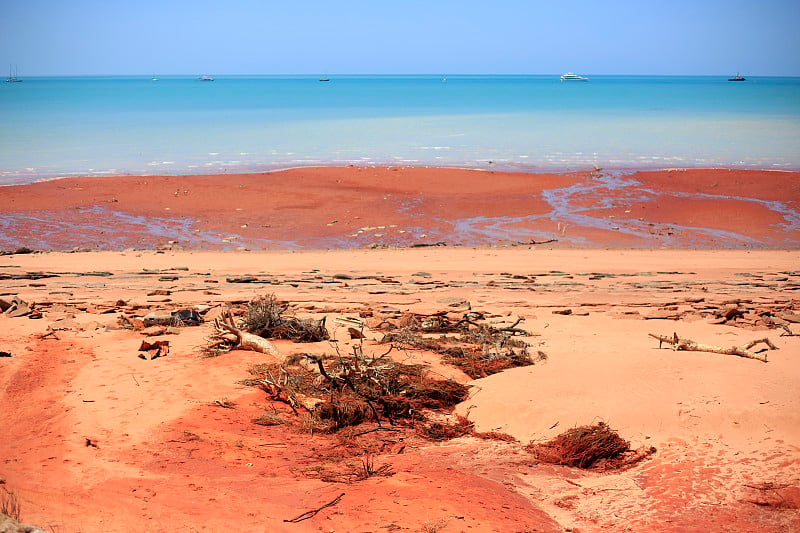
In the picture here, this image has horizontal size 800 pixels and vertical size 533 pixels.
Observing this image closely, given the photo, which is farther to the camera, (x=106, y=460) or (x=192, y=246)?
(x=192, y=246)

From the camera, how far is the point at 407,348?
8000 mm

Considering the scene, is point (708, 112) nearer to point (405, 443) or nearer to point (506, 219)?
point (506, 219)

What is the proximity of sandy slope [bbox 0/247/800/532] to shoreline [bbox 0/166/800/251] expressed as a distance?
7304mm

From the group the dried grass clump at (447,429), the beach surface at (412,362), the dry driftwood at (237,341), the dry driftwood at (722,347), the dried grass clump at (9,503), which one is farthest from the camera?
the dry driftwood at (237,341)

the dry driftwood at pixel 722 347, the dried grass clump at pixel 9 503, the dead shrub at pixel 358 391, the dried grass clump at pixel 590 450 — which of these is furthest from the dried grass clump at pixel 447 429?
the dried grass clump at pixel 9 503

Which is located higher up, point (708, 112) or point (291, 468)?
point (708, 112)

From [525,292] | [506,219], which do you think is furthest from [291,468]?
[506,219]

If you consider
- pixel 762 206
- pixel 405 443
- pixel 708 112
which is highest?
pixel 708 112

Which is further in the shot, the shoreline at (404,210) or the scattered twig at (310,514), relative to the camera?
the shoreline at (404,210)

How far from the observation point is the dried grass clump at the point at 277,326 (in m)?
8.46

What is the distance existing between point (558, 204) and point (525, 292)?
10.9 metres

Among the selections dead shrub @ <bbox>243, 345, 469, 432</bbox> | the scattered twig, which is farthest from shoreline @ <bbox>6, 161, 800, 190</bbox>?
the scattered twig

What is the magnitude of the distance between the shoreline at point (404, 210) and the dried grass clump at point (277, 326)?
27.3 feet

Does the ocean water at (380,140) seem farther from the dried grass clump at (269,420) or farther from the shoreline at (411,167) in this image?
the dried grass clump at (269,420)
